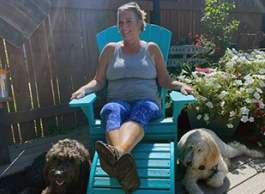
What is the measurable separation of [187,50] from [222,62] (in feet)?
2.00

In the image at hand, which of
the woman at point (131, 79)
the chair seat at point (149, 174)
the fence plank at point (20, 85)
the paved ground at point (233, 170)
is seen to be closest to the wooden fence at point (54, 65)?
the fence plank at point (20, 85)

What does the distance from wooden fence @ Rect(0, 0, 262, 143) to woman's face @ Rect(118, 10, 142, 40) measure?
1.20 metres

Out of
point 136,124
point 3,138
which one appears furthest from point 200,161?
point 3,138

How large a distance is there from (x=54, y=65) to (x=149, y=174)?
1945mm

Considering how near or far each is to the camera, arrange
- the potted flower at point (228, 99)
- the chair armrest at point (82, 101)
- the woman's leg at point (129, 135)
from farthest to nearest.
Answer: the potted flower at point (228, 99) < the chair armrest at point (82, 101) < the woman's leg at point (129, 135)

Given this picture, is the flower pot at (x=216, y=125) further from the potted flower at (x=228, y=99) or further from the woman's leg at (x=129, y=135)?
the woman's leg at (x=129, y=135)

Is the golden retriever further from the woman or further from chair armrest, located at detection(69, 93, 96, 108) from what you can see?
chair armrest, located at detection(69, 93, 96, 108)

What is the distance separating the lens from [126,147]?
1.72 m

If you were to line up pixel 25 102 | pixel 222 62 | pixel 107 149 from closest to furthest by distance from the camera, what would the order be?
1. pixel 107 149
2. pixel 25 102
3. pixel 222 62

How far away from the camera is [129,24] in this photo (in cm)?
229

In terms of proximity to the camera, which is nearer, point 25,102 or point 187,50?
point 25,102

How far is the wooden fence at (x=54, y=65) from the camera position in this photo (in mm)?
3100

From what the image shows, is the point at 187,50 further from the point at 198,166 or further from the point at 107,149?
the point at 107,149

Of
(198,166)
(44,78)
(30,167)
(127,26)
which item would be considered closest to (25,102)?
(44,78)
